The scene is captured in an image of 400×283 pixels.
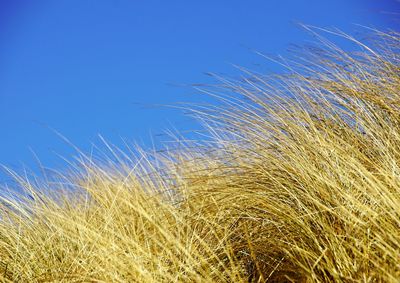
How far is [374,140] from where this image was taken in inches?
78.0

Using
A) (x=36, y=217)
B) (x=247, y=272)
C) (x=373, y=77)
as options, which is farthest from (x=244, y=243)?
(x=36, y=217)

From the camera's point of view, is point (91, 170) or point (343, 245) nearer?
point (343, 245)

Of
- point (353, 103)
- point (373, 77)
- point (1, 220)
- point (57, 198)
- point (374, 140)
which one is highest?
point (373, 77)

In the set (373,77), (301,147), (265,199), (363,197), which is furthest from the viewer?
(373,77)

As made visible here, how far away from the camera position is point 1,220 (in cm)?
255

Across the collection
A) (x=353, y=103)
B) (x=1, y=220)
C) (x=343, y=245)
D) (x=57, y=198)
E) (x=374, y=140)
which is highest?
(x=353, y=103)

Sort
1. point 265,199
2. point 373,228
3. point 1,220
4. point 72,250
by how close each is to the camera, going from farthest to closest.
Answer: point 1,220 → point 72,250 → point 265,199 → point 373,228

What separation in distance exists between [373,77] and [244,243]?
3.11ft

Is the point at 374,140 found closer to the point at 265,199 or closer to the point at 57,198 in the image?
the point at 265,199

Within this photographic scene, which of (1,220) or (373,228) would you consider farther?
(1,220)

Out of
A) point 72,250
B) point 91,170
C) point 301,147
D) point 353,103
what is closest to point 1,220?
point 91,170

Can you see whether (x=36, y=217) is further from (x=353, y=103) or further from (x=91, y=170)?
(x=353, y=103)

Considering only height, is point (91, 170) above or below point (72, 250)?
above

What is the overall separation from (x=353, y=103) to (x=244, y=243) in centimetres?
76
